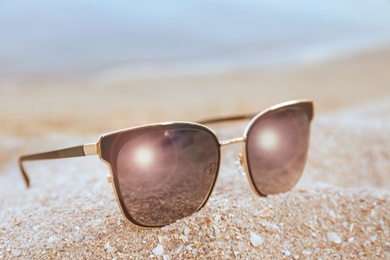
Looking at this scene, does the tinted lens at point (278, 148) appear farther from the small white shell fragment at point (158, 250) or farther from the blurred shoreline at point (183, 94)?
the blurred shoreline at point (183, 94)

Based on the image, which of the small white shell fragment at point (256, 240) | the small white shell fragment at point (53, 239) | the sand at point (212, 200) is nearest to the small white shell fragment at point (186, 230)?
the sand at point (212, 200)

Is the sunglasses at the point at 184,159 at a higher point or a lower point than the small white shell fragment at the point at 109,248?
higher

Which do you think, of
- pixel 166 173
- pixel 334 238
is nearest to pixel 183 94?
pixel 166 173

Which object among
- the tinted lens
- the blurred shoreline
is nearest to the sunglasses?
the tinted lens

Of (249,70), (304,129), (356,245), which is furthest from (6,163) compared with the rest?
(249,70)

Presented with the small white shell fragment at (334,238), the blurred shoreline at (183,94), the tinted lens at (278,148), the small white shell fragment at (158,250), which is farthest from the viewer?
the blurred shoreline at (183,94)

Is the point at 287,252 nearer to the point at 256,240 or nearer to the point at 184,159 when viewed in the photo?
the point at 256,240

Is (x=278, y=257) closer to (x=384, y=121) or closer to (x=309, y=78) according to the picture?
(x=384, y=121)
